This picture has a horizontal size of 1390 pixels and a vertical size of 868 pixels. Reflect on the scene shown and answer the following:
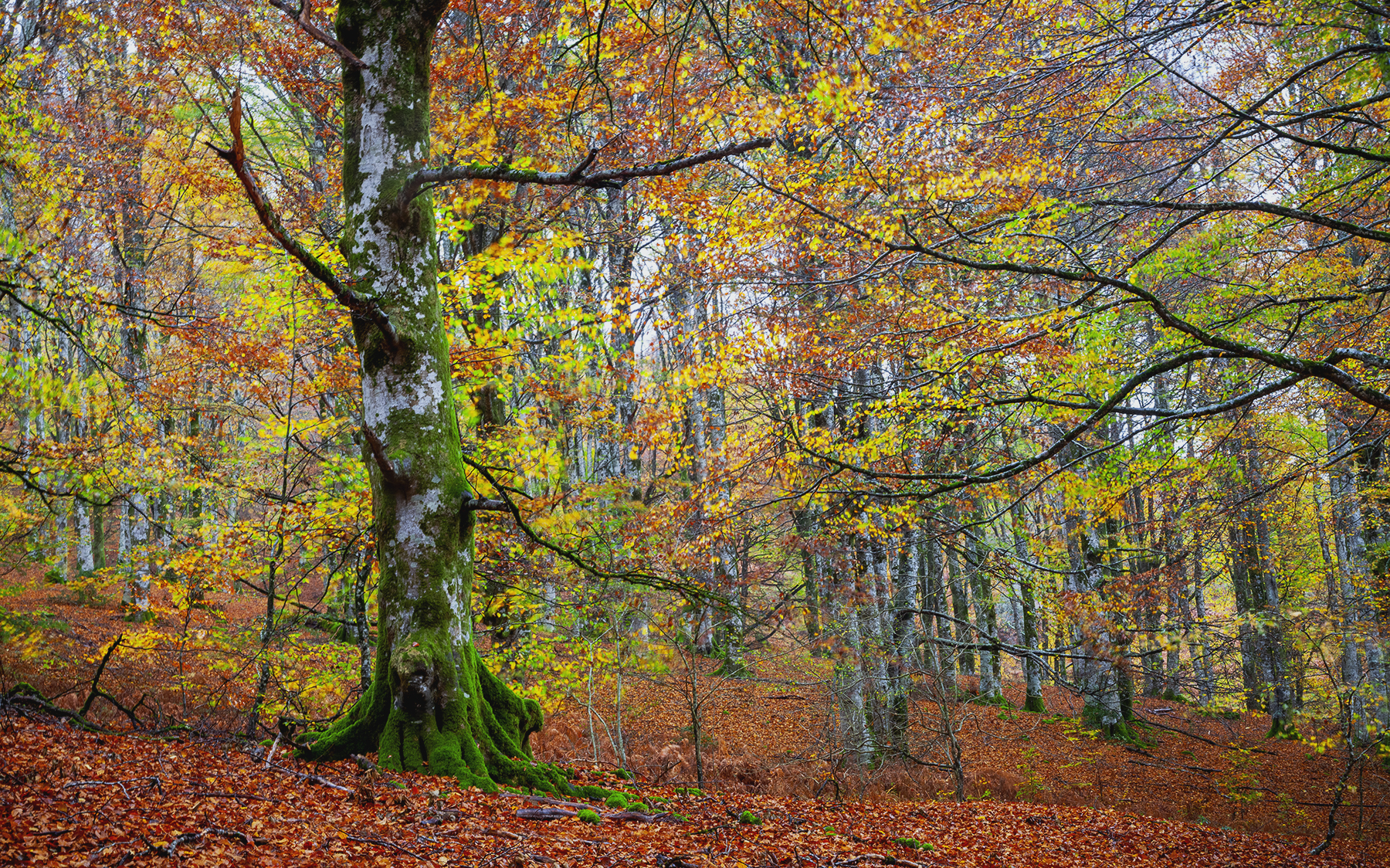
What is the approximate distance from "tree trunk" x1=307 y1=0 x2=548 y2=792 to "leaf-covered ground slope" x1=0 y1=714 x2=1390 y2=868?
0.40m

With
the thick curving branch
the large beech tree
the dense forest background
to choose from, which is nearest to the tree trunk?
the large beech tree

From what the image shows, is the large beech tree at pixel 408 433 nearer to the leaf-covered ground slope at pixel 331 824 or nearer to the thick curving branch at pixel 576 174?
the thick curving branch at pixel 576 174

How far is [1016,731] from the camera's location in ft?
47.0

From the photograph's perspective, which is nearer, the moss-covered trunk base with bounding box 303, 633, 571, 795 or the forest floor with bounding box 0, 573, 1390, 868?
the forest floor with bounding box 0, 573, 1390, 868

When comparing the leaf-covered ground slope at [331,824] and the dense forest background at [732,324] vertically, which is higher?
the dense forest background at [732,324]

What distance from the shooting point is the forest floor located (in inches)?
119

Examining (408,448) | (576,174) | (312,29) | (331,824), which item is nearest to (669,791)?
(331,824)

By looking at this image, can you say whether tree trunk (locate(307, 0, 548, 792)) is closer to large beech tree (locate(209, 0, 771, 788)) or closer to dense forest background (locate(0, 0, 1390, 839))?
large beech tree (locate(209, 0, 771, 788))

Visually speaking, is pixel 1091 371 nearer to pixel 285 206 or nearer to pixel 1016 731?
pixel 1016 731

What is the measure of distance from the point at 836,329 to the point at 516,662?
19.9 feet

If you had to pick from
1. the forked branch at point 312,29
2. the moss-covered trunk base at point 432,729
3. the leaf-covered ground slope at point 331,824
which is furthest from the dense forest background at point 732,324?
the leaf-covered ground slope at point 331,824

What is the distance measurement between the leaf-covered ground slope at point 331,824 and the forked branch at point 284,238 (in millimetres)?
2519

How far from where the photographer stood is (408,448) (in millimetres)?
4699

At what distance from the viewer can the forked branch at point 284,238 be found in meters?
3.18
